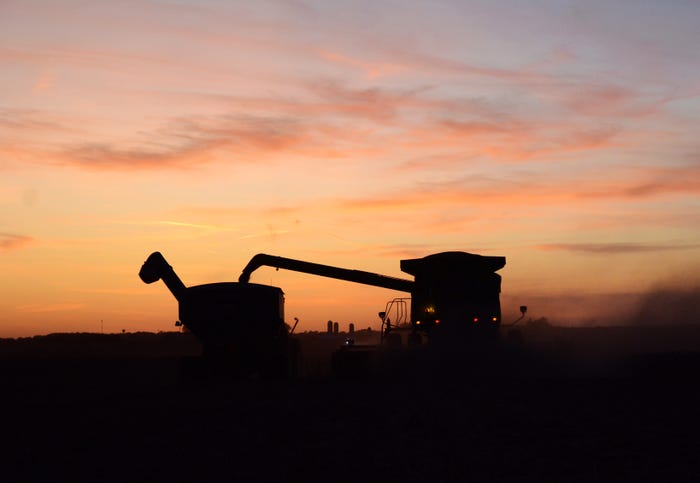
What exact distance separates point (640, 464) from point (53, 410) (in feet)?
61.3

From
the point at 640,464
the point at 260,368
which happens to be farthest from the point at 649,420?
the point at 260,368

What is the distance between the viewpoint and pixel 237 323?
136ft

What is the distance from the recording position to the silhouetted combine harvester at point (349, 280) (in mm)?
41375

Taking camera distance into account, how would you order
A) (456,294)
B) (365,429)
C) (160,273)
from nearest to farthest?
(365,429)
(160,273)
(456,294)

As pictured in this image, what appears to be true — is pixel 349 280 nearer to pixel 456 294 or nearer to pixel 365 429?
pixel 456 294

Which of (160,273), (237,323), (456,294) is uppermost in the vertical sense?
(160,273)

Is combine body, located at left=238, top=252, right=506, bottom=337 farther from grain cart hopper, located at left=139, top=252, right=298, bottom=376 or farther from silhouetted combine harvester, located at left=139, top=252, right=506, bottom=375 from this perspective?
grain cart hopper, located at left=139, top=252, right=298, bottom=376

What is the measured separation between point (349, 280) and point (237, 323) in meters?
15.6

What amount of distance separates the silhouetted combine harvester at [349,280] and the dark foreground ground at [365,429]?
170 cm

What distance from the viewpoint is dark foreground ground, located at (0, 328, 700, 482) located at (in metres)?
17.8

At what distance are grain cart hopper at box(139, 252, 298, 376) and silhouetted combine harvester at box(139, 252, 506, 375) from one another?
42 mm

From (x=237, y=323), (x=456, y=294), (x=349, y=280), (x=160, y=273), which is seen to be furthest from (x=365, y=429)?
(x=349, y=280)

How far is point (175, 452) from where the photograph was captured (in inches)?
791

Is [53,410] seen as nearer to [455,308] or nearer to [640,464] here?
[640,464]
